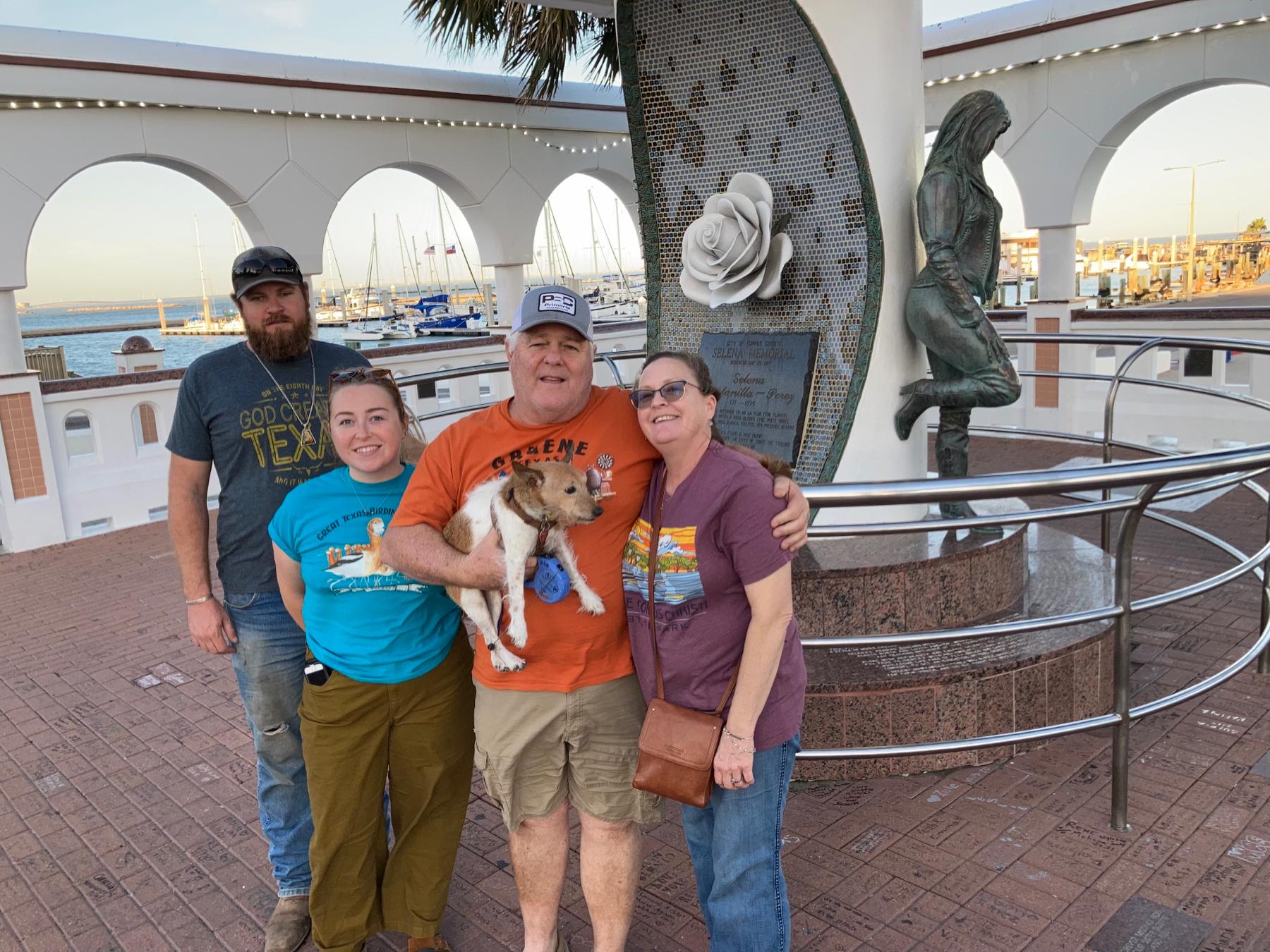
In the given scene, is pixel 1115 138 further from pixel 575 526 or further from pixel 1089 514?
pixel 575 526

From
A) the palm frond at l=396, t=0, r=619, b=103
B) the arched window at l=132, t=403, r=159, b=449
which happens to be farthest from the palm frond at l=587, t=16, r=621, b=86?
the arched window at l=132, t=403, r=159, b=449

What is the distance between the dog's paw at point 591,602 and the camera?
203 cm

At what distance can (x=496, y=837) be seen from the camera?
3145 millimetres

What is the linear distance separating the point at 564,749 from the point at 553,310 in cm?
96

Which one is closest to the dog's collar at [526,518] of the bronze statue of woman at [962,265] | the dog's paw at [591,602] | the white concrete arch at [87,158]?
the dog's paw at [591,602]

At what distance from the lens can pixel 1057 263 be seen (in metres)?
9.50

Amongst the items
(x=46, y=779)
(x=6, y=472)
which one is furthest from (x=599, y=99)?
(x=46, y=779)

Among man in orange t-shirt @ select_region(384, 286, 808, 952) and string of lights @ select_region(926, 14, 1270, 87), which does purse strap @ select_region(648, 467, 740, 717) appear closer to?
man in orange t-shirt @ select_region(384, 286, 808, 952)

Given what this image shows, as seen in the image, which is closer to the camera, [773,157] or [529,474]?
[529,474]

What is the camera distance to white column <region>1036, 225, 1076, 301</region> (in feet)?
30.7

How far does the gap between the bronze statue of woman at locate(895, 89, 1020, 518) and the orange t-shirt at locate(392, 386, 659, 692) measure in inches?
89.8

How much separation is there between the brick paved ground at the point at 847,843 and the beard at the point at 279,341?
62.1 inches

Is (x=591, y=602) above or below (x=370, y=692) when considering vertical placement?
above

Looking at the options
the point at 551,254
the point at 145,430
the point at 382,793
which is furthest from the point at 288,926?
the point at 551,254
